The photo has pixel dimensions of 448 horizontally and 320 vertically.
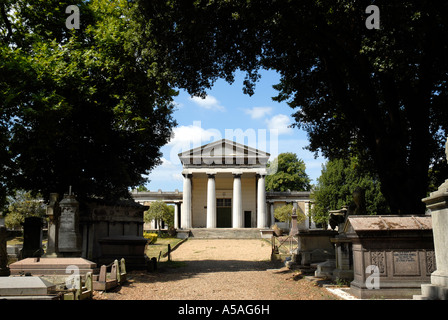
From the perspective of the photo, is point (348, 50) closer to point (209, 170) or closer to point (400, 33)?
point (400, 33)

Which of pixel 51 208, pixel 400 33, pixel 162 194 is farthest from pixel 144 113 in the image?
pixel 162 194

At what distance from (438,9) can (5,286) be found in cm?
1063

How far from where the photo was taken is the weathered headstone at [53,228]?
40.5 feet

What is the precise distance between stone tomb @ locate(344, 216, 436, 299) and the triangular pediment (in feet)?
128

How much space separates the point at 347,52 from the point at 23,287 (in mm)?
9923

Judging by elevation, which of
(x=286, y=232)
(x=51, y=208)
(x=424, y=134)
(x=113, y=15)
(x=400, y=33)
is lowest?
(x=286, y=232)

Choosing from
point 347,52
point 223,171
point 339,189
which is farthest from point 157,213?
point 347,52

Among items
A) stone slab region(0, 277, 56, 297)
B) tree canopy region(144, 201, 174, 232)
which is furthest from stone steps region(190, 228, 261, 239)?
stone slab region(0, 277, 56, 297)

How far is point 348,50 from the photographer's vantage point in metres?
11.2

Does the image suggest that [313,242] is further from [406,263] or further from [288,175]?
[288,175]

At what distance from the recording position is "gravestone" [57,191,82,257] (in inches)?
518

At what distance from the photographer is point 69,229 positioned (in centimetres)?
1333

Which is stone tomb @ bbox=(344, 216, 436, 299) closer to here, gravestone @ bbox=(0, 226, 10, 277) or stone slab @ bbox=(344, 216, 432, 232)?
stone slab @ bbox=(344, 216, 432, 232)

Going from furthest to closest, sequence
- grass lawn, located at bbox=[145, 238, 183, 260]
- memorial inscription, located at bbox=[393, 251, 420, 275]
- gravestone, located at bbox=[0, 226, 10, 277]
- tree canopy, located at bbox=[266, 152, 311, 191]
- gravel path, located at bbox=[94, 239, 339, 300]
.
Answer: tree canopy, located at bbox=[266, 152, 311, 191] → grass lawn, located at bbox=[145, 238, 183, 260] → gravestone, located at bbox=[0, 226, 10, 277] → gravel path, located at bbox=[94, 239, 339, 300] → memorial inscription, located at bbox=[393, 251, 420, 275]
